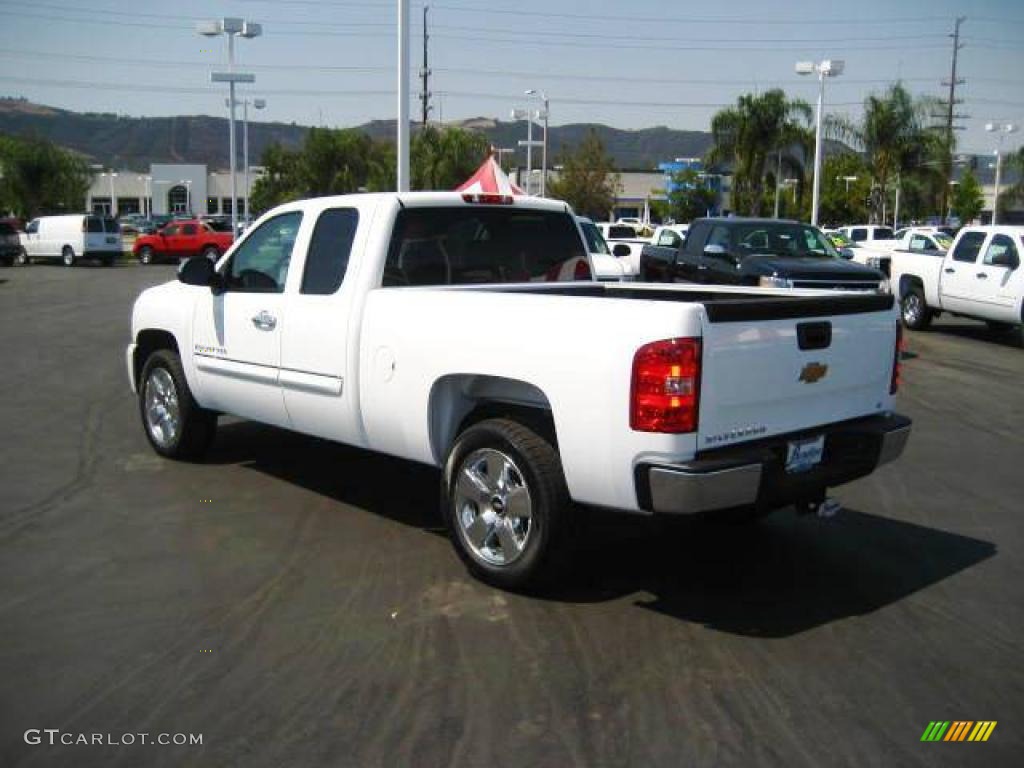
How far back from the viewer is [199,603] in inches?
194

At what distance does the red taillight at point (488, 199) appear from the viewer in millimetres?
6466

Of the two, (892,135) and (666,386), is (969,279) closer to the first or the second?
(666,386)

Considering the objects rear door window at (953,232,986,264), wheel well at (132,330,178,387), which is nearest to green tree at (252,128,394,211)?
rear door window at (953,232,986,264)

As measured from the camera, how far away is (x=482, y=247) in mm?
6512

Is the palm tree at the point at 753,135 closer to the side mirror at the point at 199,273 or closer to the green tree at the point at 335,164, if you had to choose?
the green tree at the point at 335,164

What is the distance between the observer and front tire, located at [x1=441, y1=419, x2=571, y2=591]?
4797 millimetres

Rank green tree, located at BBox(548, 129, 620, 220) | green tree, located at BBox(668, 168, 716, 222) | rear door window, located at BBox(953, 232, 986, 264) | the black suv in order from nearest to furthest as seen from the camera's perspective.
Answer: the black suv
rear door window, located at BBox(953, 232, 986, 264)
green tree, located at BBox(548, 129, 620, 220)
green tree, located at BBox(668, 168, 716, 222)

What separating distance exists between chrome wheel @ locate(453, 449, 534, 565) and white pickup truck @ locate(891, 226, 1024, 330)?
12.8 metres

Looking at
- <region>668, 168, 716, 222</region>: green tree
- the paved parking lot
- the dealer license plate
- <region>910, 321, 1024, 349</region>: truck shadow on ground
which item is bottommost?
the paved parking lot

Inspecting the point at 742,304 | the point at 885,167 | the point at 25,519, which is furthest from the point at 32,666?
the point at 885,167

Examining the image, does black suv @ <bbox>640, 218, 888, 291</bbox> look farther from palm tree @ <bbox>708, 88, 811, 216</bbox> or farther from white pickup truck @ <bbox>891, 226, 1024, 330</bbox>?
palm tree @ <bbox>708, 88, 811, 216</bbox>

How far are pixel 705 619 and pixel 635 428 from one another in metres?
1.08

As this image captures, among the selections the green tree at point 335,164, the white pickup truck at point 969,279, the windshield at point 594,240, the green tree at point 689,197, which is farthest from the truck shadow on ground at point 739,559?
the green tree at point 689,197

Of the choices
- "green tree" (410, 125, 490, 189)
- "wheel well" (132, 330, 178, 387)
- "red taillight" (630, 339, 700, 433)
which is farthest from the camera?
"green tree" (410, 125, 490, 189)
